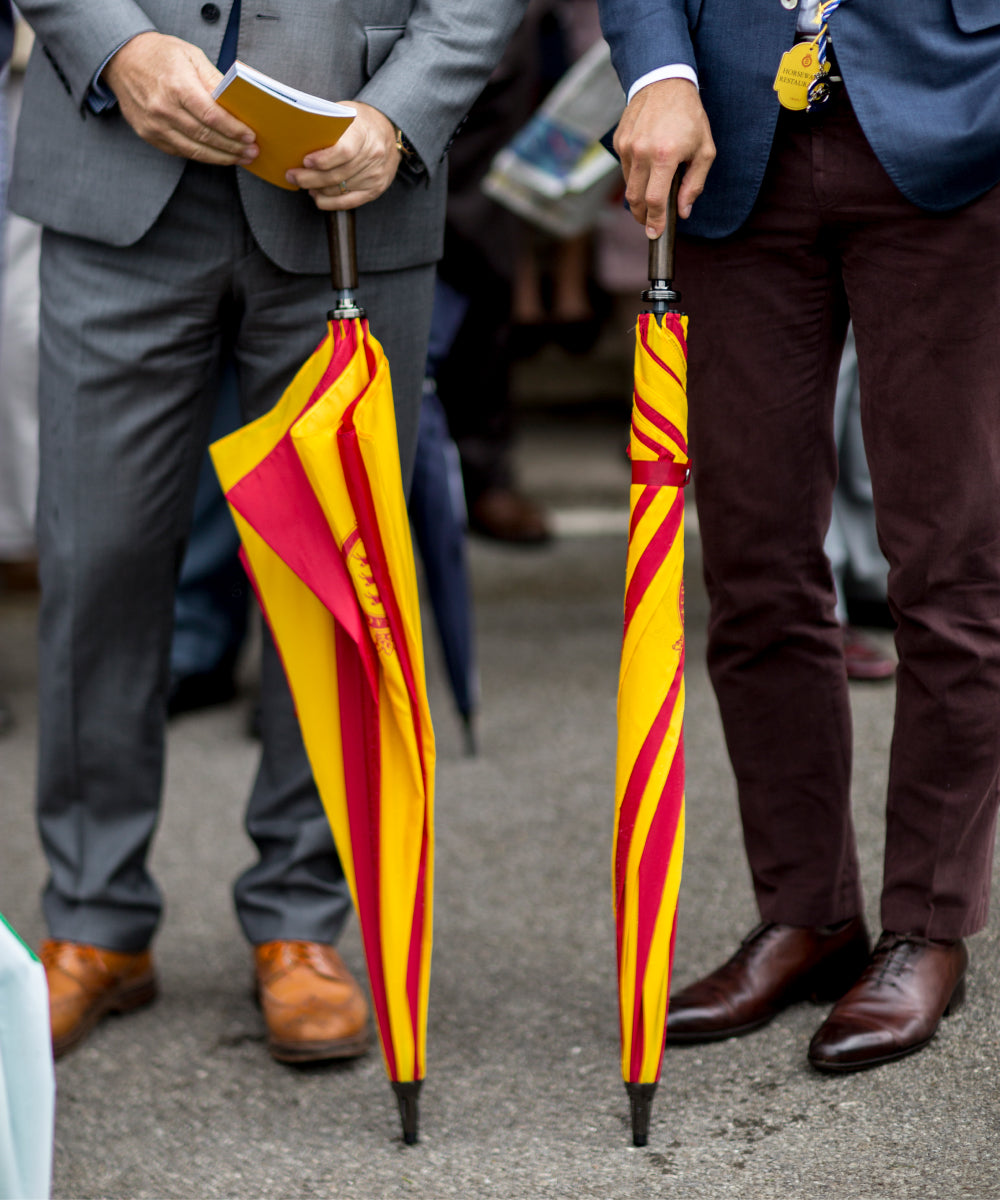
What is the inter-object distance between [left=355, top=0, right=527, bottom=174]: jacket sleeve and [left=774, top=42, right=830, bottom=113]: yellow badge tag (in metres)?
0.36

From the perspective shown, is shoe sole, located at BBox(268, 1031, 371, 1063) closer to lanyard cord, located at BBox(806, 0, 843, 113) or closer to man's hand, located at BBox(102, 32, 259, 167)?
man's hand, located at BBox(102, 32, 259, 167)

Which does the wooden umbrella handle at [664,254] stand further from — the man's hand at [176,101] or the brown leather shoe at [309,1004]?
the brown leather shoe at [309,1004]

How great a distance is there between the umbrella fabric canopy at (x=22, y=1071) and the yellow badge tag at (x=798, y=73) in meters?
1.19

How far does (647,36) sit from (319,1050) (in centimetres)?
133

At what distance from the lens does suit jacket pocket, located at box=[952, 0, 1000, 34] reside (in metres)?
1.64

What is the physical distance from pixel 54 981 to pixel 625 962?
2.81 feet

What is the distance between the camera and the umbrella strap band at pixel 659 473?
166cm

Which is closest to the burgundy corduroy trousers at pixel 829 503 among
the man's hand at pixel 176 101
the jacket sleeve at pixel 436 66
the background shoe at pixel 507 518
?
the jacket sleeve at pixel 436 66

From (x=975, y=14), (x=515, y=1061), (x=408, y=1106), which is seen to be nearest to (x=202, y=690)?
(x=515, y=1061)

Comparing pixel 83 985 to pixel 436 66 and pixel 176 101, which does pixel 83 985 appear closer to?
pixel 176 101

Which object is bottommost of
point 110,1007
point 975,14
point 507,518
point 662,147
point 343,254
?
point 507,518

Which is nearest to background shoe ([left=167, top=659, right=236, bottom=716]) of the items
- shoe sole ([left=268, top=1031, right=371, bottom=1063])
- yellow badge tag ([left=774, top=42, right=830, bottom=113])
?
shoe sole ([left=268, top=1031, right=371, bottom=1063])

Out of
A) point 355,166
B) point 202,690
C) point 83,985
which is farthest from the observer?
point 202,690

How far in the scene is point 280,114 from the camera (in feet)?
5.41
